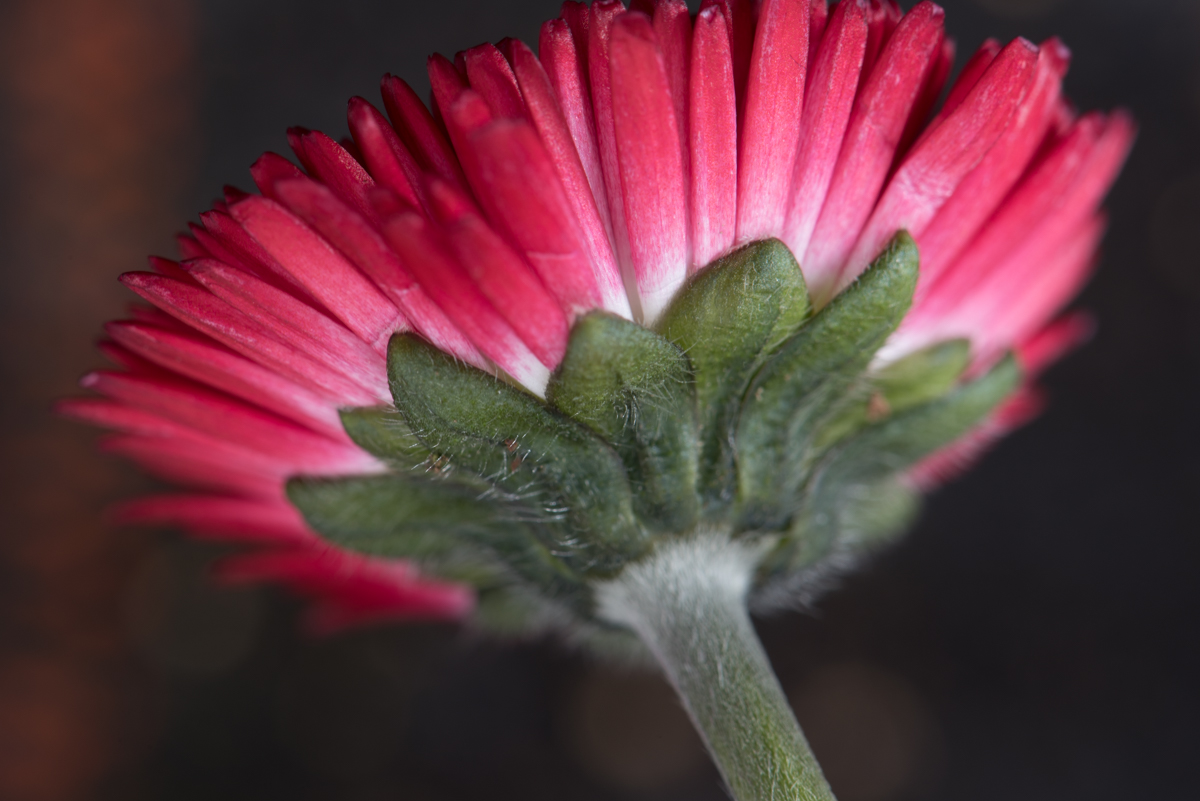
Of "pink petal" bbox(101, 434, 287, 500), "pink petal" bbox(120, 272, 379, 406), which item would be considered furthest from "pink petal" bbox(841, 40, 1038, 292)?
"pink petal" bbox(101, 434, 287, 500)

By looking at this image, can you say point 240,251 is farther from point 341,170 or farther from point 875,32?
point 875,32

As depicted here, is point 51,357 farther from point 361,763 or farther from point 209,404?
point 209,404

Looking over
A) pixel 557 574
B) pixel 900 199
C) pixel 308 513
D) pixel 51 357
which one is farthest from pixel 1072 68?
pixel 51 357

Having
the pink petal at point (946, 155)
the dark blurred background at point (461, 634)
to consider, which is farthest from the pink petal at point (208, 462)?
the dark blurred background at point (461, 634)

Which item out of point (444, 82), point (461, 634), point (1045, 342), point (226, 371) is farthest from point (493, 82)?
point (461, 634)

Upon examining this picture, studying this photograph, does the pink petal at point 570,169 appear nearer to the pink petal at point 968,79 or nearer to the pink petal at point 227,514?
the pink petal at point 968,79

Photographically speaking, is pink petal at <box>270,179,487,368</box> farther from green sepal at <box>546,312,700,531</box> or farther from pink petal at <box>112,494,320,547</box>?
pink petal at <box>112,494,320,547</box>
